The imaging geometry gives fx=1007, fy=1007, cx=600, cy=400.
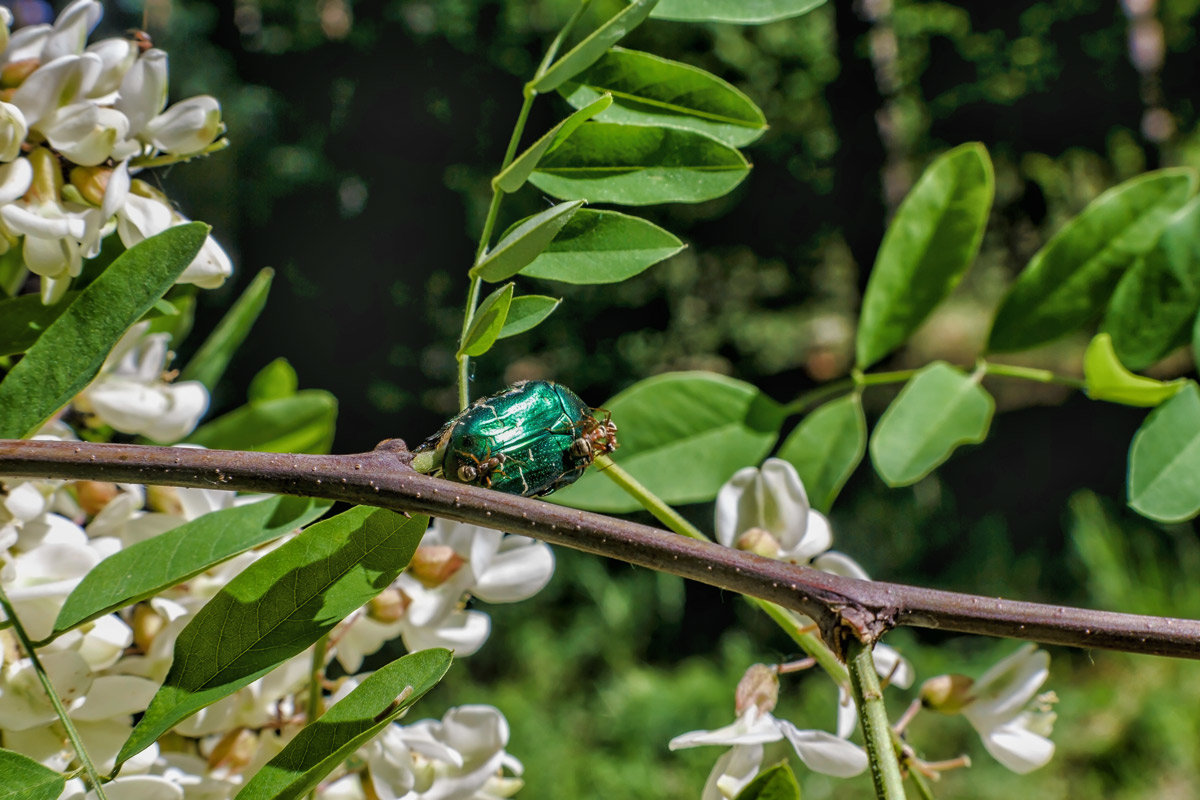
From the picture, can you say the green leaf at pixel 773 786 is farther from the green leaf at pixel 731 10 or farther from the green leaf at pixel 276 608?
the green leaf at pixel 731 10

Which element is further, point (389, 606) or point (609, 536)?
point (389, 606)

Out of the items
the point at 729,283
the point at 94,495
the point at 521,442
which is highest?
the point at 521,442

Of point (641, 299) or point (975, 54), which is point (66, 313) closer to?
point (641, 299)

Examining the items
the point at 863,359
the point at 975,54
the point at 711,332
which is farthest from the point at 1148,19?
the point at 863,359

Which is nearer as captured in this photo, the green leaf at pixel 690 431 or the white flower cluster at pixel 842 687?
the white flower cluster at pixel 842 687

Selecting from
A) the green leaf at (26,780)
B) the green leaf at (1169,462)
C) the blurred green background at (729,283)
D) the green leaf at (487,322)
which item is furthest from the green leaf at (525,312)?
the blurred green background at (729,283)

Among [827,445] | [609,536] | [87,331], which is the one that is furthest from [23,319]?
[827,445]

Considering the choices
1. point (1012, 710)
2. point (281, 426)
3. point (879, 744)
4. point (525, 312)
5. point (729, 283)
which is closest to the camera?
point (879, 744)

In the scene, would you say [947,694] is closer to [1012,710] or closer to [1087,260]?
[1012,710]
